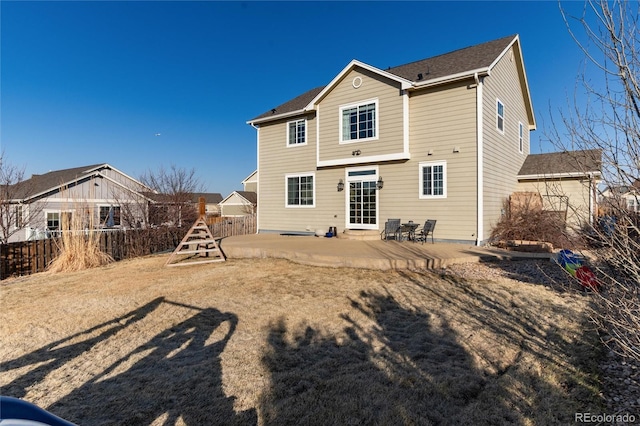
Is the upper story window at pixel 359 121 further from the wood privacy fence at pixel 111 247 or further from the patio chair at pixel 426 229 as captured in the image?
the wood privacy fence at pixel 111 247

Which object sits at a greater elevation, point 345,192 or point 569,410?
point 345,192

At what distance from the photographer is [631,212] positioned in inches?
102

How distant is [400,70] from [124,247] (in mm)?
13778

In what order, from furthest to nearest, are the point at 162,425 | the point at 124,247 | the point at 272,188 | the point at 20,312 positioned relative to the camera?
the point at 272,188 < the point at 124,247 < the point at 20,312 < the point at 162,425

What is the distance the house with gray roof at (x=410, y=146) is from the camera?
37.3ft

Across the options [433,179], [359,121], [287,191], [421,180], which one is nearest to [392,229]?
[421,180]

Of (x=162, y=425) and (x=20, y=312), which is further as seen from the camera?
(x=20, y=312)

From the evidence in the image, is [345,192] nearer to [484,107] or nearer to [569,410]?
[484,107]

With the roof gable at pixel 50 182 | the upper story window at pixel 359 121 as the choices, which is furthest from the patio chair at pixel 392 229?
the roof gable at pixel 50 182

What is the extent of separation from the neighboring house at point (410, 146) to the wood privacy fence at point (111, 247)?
4.53 metres

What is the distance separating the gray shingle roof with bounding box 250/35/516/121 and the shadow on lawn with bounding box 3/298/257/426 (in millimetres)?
11467

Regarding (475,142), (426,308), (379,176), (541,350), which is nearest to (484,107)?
(475,142)

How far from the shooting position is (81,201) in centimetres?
1050

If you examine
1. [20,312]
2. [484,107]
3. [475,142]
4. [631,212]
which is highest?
[484,107]
